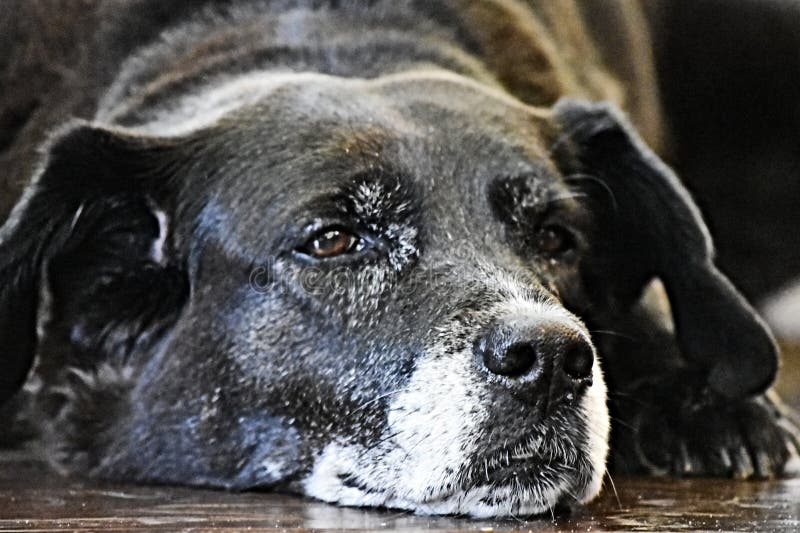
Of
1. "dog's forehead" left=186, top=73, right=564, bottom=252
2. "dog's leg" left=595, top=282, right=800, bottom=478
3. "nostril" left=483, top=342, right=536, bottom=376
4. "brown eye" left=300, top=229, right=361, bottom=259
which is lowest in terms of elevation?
"nostril" left=483, top=342, right=536, bottom=376

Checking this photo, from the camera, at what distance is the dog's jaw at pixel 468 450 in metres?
1.63

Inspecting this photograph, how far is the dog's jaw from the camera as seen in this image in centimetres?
163

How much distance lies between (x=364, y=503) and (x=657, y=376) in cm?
78

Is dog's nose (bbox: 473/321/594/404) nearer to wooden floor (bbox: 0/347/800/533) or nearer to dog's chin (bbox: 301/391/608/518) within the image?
dog's chin (bbox: 301/391/608/518)

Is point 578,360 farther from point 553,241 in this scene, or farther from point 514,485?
point 553,241

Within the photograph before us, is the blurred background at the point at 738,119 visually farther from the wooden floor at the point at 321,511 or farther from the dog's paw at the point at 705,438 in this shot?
the wooden floor at the point at 321,511

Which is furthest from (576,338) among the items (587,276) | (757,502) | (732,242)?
(732,242)

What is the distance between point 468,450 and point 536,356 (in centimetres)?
15

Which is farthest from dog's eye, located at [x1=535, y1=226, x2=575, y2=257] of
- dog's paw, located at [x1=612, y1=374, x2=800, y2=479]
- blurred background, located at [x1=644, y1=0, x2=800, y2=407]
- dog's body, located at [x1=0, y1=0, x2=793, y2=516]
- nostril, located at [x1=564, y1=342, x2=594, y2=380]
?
blurred background, located at [x1=644, y1=0, x2=800, y2=407]

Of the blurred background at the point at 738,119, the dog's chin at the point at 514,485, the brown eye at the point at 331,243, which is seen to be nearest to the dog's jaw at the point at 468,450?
the dog's chin at the point at 514,485

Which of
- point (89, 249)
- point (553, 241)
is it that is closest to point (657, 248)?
point (553, 241)

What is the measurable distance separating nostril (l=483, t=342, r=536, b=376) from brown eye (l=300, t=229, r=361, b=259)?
0.37 metres

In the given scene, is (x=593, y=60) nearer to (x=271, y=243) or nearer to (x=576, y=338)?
(x=271, y=243)

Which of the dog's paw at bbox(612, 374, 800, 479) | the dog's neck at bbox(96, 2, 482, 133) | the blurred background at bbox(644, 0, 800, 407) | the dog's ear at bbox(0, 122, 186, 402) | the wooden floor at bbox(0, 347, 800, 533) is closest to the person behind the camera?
the wooden floor at bbox(0, 347, 800, 533)
